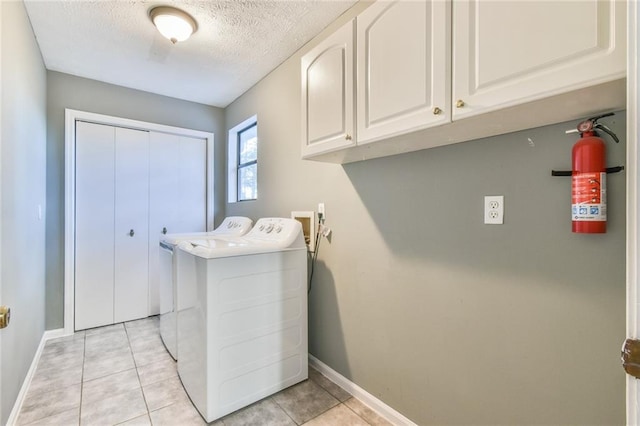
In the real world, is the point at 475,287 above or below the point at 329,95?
below

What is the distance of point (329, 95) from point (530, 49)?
908mm

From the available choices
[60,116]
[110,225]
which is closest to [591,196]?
[110,225]

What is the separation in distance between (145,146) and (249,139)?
112 cm

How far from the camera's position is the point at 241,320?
1.72 metres

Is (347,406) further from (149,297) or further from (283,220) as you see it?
(149,297)

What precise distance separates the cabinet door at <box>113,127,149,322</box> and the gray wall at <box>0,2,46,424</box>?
0.62 m

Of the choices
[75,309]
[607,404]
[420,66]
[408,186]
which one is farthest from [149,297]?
[607,404]

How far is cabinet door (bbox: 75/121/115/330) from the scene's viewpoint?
113 inches

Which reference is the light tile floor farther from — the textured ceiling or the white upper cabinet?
the textured ceiling

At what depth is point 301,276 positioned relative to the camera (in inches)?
79.4

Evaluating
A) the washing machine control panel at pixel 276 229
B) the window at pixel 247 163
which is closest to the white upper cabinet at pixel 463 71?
the washing machine control panel at pixel 276 229

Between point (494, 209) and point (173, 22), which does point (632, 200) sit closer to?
point (494, 209)

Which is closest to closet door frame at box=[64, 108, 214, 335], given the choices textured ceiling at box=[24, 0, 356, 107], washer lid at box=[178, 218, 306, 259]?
textured ceiling at box=[24, 0, 356, 107]

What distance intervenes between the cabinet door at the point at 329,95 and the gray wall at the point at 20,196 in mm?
1514
